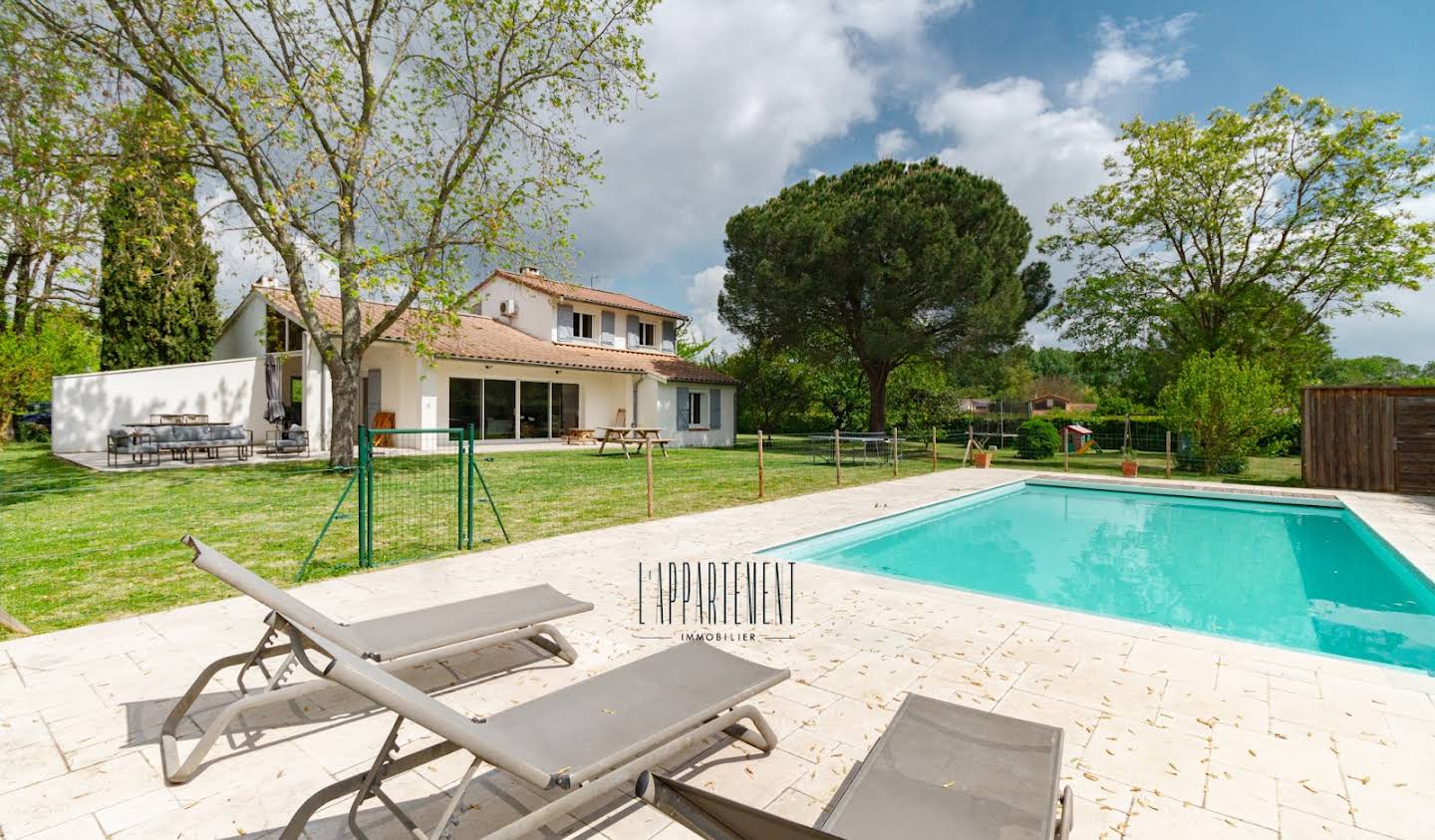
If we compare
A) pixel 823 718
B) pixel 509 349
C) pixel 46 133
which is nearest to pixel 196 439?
pixel 46 133

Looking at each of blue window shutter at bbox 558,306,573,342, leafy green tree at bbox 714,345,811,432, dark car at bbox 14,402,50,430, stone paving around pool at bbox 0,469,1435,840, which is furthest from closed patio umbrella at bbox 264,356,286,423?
leafy green tree at bbox 714,345,811,432

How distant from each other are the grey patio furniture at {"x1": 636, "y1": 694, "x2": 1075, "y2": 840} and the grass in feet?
18.5

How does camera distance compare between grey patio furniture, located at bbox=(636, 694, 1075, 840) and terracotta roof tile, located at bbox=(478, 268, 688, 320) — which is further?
terracotta roof tile, located at bbox=(478, 268, 688, 320)

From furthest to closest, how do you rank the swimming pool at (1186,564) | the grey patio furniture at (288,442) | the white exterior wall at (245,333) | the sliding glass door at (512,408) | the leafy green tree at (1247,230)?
the white exterior wall at (245,333)
the sliding glass door at (512,408)
the leafy green tree at (1247,230)
the grey patio furniture at (288,442)
the swimming pool at (1186,564)

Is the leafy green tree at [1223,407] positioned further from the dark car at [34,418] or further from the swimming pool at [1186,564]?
the dark car at [34,418]

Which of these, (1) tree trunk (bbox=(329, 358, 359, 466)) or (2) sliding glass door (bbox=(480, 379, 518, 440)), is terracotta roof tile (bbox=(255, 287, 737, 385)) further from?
(1) tree trunk (bbox=(329, 358, 359, 466))

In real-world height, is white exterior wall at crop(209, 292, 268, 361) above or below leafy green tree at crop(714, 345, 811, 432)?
above

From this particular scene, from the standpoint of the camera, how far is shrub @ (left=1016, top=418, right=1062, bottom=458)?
21.6 metres

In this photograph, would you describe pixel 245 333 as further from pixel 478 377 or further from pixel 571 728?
pixel 571 728

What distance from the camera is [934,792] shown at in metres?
2.18

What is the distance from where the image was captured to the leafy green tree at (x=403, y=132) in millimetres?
12367

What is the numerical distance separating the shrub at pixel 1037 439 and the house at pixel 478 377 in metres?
11.1

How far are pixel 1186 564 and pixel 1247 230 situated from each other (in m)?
18.7

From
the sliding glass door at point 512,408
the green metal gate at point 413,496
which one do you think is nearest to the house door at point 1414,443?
the green metal gate at point 413,496
